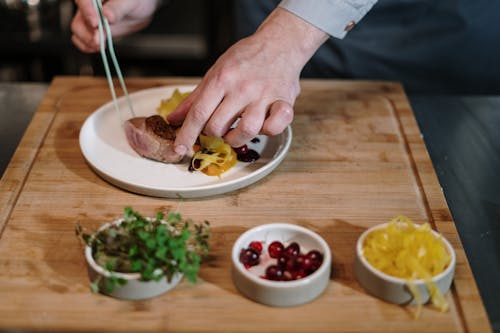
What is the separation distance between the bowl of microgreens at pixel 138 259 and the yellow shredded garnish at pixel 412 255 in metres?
0.38

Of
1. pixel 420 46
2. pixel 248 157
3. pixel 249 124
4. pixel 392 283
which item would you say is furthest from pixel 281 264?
pixel 420 46

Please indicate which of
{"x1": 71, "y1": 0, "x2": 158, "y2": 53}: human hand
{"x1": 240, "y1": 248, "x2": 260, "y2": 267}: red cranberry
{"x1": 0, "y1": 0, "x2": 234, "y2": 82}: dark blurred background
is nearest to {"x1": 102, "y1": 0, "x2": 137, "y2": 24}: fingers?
{"x1": 71, "y1": 0, "x2": 158, "y2": 53}: human hand

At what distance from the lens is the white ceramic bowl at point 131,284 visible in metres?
1.37

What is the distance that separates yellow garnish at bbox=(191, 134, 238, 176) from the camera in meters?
1.79

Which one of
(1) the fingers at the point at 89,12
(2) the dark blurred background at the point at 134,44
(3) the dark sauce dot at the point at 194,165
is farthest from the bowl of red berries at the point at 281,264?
(2) the dark blurred background at the point at 134,44

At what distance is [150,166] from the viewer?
1851 millimetres

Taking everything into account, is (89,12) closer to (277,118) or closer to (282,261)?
(277,118)

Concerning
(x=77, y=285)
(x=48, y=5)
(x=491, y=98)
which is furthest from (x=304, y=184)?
(x=48, y=5)

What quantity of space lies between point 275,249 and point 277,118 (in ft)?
1.19

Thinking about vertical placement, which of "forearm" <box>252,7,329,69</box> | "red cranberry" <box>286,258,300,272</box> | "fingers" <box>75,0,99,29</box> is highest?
"forearm" <box>252,7,329,69</box>

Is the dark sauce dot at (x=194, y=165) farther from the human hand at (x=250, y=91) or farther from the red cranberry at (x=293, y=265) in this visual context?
the red cranberry at (x=293, y=265)

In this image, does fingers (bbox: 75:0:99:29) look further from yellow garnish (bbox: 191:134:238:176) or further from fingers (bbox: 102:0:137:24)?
yellow garnish (bbox: 191:134:238:176)

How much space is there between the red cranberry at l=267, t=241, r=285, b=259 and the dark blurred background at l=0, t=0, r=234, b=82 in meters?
2.40

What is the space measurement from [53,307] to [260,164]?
0.72m
